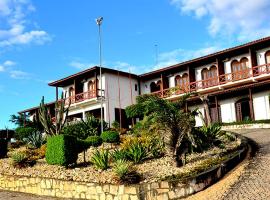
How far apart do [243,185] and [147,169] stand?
156 inches

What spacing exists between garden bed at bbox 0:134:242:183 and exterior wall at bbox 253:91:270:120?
1440 cm

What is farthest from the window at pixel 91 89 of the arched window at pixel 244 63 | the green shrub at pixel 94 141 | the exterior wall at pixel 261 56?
the green shrub at pixel 94 141

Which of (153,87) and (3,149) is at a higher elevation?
(153,87)

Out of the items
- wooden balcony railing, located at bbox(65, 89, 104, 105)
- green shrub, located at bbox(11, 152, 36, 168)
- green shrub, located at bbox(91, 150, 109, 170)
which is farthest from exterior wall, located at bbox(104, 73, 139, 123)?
green shrub, located at bbox(91, 150, 109, 170)

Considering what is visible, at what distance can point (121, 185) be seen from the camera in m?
13.9

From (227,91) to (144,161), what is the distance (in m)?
18.4

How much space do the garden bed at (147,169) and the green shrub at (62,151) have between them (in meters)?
0.34

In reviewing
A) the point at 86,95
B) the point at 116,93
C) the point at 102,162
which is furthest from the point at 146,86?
the point at 102,162

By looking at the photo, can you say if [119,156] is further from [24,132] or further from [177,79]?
[177,79]

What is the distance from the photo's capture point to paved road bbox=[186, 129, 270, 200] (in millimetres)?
12148

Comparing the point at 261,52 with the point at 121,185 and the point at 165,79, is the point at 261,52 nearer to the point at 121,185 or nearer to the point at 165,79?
the point at 165,79

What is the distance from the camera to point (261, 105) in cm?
3322

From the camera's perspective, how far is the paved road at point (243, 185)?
480 inches

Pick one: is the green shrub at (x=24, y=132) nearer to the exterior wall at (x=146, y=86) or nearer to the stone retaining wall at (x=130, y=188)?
the exterior wall at (x=146, y=86)
